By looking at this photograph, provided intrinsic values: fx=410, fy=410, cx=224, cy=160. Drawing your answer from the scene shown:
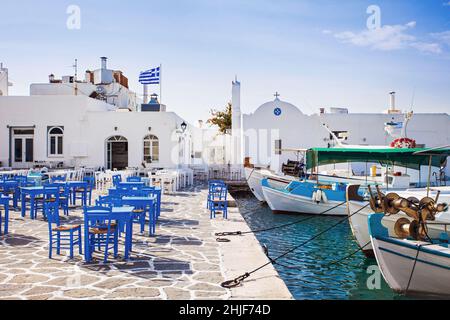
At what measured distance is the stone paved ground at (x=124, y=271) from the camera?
17.4 ft

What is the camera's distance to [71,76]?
106 feet

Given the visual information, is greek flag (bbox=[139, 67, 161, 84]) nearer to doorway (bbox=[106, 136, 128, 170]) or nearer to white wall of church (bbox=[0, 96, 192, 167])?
doorway (bbox=[106, 136, 128, 170])

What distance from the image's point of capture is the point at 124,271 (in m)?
6.29

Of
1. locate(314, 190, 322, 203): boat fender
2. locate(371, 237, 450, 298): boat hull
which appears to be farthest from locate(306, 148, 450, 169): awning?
locate(371, 237, 450, 298): boat hull

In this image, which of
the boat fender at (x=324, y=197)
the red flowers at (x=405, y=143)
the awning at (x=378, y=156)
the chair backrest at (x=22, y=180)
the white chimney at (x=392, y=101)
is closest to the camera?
the chair backrest at (x=22, y=180)

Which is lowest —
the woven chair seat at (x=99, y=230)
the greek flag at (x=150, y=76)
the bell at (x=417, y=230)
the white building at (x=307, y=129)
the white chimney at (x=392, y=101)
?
the bell at (x=417, y=230)

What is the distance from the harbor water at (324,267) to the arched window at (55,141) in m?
13.8

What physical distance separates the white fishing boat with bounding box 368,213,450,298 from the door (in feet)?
69.0

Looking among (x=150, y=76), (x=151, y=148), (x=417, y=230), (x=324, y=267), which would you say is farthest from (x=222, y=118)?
(x=417, y=230)

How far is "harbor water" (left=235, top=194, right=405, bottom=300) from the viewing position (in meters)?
8.19

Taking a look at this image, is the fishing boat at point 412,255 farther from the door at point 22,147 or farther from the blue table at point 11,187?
the door at point 22,147

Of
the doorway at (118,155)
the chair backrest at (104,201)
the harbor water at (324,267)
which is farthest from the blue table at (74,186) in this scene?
the doorway at (118,155)

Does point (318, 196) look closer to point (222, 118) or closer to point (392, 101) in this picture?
point (392, 101)
